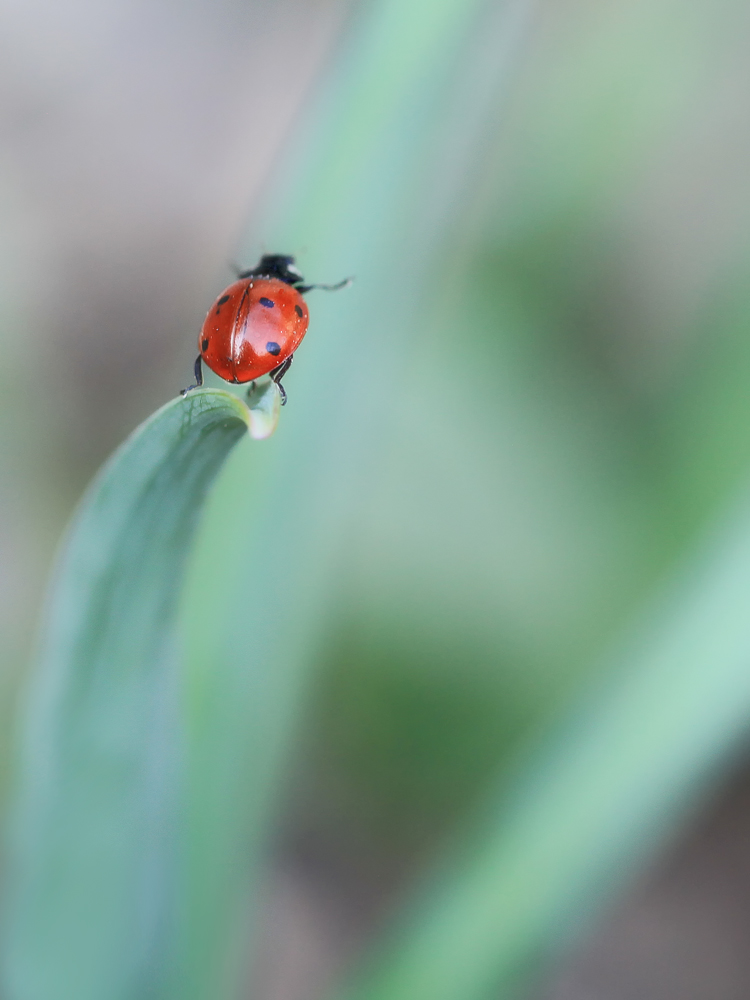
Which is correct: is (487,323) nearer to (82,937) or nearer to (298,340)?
(298,340)

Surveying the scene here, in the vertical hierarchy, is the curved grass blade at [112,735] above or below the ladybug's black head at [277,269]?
below

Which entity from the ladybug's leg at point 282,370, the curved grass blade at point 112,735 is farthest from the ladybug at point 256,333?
the curved grass blade at point 112,735

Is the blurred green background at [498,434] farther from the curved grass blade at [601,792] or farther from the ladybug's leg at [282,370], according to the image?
the curved grass blade at [601,792]

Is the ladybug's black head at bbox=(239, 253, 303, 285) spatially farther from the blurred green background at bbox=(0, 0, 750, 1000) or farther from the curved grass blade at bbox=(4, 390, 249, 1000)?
the curved grass blade at bbox=(4, 390, 249, 1000)

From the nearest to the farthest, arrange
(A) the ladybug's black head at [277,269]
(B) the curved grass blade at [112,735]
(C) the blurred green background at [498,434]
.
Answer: (B) the curved grass blade at [112,735], (A) the ladybug's black head at [277,269], (C) the blurred green background at [498,434]

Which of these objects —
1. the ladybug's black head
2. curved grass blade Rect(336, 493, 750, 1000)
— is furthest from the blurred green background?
curved grass blade Rect(336, 493, 750, 1000)

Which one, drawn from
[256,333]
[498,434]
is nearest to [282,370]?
[256,333]
